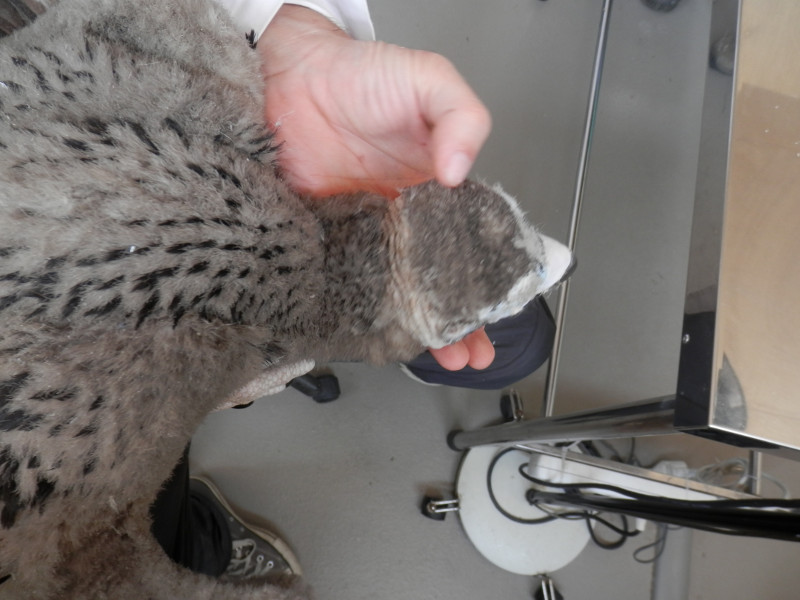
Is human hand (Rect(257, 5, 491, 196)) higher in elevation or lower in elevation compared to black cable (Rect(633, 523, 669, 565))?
higher

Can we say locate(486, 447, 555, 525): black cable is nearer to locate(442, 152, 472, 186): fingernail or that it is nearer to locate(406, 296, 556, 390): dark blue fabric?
locate(406, 296, 556, 390): dark blue fabric

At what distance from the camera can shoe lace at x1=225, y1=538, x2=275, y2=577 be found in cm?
114

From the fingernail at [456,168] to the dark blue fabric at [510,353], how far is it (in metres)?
0.43

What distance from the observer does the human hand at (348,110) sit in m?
0.72

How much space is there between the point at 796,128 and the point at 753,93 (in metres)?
0.06

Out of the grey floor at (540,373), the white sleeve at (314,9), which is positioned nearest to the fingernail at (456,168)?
the white sleeve at (314,9)

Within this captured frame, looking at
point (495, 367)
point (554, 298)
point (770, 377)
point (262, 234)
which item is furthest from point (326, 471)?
point (770, 377)

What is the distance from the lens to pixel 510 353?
101 centimetres

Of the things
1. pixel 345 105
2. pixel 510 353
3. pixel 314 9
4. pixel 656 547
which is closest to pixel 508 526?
pixel 656 547

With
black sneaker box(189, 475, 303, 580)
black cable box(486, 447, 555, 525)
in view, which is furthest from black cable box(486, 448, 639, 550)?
black sneaker box(189, 475, 303, 580)

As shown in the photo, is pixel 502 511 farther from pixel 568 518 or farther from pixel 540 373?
pixel 540 373

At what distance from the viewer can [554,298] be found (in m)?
1.46

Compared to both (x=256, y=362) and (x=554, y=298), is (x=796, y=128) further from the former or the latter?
(x=554, y=298)

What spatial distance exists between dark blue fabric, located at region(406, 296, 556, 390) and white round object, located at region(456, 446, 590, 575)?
1.19ft
